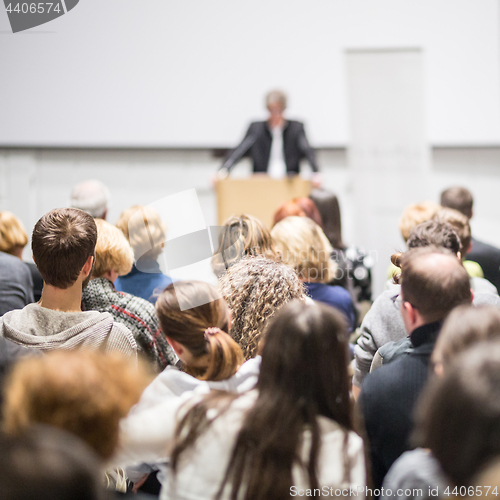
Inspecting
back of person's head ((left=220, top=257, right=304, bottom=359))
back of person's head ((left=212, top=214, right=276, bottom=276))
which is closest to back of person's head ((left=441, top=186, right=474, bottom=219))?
back of person's head ((left=212, top=214, right=276, bottom=276))

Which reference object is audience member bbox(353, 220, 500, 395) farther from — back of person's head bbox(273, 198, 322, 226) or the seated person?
the seated person

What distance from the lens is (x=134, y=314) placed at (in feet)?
5.88

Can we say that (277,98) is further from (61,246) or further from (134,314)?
(61,246)

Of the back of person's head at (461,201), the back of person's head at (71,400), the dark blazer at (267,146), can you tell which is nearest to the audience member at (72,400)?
the back of person's head at (71,400)

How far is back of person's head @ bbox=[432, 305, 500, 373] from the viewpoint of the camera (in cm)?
106

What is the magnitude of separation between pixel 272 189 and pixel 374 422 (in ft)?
8.35

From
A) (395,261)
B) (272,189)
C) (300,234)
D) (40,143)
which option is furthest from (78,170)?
(395,261)

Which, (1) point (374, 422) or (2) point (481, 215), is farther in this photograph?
(2) point (481, 215)

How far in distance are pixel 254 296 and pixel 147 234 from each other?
77 centimetres

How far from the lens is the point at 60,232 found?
5.08 ft

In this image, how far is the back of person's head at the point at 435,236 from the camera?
1.88m

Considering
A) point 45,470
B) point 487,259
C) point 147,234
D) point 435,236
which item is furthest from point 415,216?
point 45,470

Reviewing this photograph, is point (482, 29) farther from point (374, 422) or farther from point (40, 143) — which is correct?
point (374, 422)

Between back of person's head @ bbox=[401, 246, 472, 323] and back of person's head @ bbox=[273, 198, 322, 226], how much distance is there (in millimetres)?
1296
